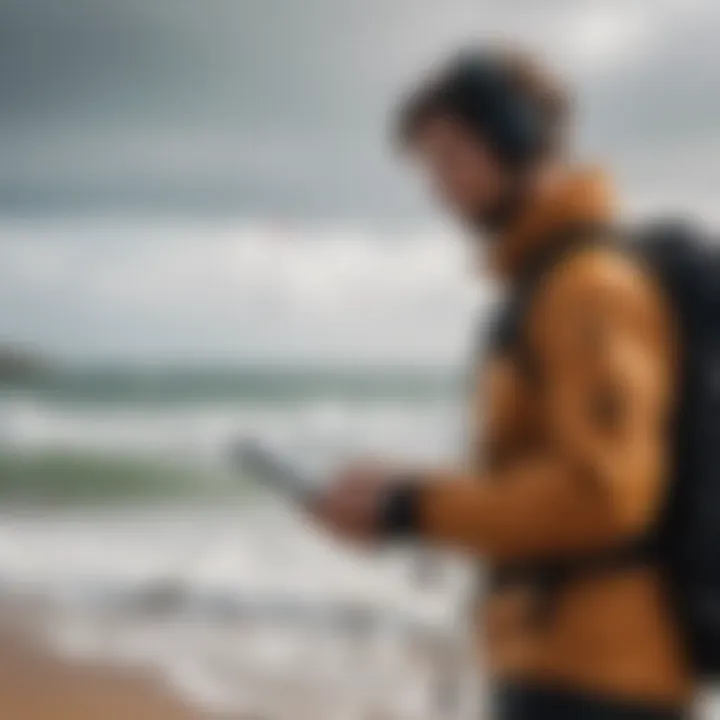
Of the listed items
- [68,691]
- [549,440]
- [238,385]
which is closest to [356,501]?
[549,440]

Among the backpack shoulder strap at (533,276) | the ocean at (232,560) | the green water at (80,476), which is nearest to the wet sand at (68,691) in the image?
the ocean at (232,560)

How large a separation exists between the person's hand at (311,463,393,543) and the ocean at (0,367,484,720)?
410 mm

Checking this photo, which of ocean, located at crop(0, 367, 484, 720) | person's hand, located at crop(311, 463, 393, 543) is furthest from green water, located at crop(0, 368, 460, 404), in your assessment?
person's hand, located at crop(311, 463, 393, 543)

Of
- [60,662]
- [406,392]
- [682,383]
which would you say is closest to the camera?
[682,383]

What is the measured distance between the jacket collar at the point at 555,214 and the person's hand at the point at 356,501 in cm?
16

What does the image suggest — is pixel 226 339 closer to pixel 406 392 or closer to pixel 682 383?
pixel 406 392

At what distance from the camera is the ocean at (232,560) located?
1280 millimetres

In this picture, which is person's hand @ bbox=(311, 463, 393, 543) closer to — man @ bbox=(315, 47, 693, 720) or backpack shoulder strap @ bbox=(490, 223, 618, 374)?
man @ bbox=(315, 47, 693, 720)

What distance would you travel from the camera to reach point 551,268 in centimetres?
76

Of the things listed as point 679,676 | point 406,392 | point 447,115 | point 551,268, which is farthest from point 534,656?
point 406,392

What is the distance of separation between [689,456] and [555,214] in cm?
17

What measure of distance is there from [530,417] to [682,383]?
93mm

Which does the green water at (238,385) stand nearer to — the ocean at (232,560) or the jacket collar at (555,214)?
the ocean at (232,560)

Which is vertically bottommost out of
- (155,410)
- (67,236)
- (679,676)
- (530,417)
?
(679,676)
